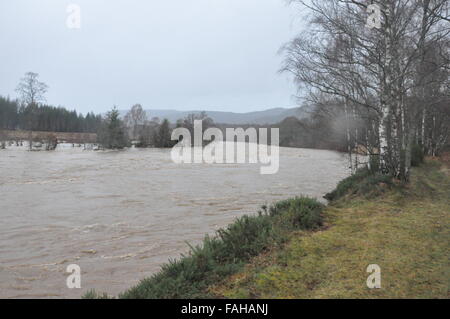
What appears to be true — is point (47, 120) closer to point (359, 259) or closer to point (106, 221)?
point (106, 221)

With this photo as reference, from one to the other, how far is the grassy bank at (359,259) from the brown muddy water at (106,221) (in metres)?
2.34

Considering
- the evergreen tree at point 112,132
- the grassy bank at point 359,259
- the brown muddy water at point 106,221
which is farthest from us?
the evergreen tree at point 112,132

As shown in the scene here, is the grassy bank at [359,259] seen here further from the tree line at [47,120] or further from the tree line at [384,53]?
the tree line at [47,120]

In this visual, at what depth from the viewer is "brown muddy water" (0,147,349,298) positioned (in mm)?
5215

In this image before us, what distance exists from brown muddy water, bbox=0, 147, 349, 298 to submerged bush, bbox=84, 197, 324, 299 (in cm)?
134

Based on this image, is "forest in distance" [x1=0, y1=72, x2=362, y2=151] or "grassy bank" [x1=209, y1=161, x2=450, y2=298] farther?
"forest in distance" [x1=0, y1=72, x2=362, y2=151]

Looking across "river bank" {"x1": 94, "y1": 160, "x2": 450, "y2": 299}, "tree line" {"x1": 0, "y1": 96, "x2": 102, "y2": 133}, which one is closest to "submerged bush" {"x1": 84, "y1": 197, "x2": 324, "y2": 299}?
"river bank" {"x1": 94, "y1": 160, "x2": 450, "y2": 299}

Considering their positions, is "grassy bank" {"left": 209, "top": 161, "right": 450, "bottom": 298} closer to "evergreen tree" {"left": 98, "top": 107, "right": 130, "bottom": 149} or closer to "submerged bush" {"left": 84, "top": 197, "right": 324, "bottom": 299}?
"submerged bush" {"left": 84, "top": 197, "right": 324, "bottom": 299}

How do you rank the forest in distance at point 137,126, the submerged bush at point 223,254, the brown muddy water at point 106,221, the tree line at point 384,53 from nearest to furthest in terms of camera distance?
1. the submerged bush at point 223,254
2. the brown muddy water at point 106,221
3. the tree line at point 384,53
4. the forest in distance at point 137,126

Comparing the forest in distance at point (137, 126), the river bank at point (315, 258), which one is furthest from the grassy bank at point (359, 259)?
the forest in distance at point (137, 126)

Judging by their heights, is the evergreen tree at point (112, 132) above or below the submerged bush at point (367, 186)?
above

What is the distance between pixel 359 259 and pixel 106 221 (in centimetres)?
679

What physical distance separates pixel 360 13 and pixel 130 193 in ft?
34.1

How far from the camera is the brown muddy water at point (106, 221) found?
5.21 m
